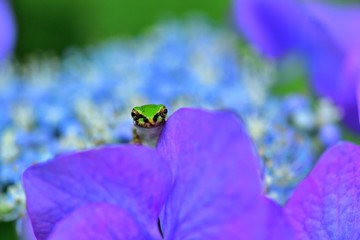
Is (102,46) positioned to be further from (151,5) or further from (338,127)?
(338,127)

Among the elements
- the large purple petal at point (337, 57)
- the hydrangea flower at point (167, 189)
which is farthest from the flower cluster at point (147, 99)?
the hydrangea flower at point (167, 189)

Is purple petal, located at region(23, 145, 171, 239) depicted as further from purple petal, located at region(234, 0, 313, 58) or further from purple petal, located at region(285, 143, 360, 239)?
purple petal, located at region(234, 0, 313, 58)

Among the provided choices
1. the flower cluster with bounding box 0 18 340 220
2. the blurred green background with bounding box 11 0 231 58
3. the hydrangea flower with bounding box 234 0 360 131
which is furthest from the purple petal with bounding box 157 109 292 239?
the blurred green background with bounding box 11 0 231 58

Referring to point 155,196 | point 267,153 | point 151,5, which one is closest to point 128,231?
point 155,196

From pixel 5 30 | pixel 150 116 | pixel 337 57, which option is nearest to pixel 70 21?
pixel 5 30

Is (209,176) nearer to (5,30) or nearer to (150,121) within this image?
(150,121)
